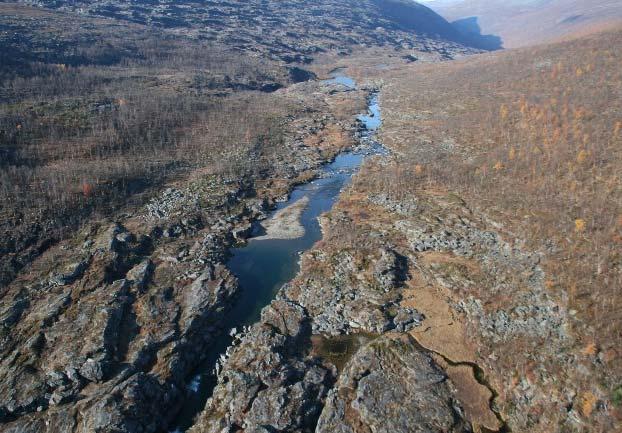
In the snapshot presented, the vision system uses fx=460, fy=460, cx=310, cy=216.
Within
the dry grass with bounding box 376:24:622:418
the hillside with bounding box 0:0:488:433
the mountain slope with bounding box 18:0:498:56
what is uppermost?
the dry grass with bounding box 376:24:622:418

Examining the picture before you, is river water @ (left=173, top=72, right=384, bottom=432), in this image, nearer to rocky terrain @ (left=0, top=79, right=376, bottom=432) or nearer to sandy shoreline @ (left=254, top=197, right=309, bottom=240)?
sandy shoreline @ (left=254, top=197, right=309, bottom=240)

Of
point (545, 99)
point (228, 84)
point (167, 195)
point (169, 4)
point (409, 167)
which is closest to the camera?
point (167, 195)

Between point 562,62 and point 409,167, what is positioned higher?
point 562,62

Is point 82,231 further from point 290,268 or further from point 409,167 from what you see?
point 409,167

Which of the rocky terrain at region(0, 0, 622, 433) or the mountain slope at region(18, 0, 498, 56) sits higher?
the rocky terrain at region(0, 0, 622, 433)

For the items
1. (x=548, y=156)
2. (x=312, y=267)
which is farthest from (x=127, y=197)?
(x=548, y=156)

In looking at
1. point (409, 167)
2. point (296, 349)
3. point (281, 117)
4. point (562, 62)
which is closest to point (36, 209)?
point (296, 349)

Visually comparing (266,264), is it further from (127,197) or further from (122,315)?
(127,197)

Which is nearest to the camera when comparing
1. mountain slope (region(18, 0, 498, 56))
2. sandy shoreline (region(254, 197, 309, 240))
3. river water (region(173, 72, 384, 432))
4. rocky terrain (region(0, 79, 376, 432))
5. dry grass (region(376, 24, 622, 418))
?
rocky terrain (region(0, 79, 376, 432))

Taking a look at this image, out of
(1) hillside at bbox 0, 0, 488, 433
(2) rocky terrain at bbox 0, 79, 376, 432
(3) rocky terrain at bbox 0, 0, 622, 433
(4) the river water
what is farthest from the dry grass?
(2) rocky terrain at bbox 0, 79, 376, 432

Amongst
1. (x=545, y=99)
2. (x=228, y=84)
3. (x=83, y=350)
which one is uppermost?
(x=545, y=99)
